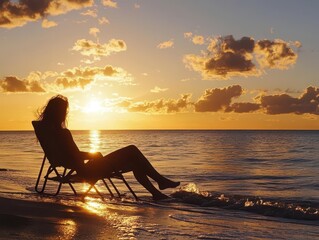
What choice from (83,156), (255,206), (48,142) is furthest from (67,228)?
(255,206)

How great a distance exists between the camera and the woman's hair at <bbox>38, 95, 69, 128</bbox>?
905cm

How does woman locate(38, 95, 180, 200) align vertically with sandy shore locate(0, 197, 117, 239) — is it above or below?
above

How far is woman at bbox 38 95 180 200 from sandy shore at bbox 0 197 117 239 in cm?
140

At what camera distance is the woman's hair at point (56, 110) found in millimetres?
9047

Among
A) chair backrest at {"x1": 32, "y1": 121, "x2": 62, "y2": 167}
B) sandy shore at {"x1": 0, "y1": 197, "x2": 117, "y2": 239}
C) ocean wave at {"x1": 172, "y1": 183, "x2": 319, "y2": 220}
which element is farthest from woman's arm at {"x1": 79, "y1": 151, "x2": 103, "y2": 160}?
ocean wave at {"x1": 172, "y1": 183, "x2": 319, "y2": 220}

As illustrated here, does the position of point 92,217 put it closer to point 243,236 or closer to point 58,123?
point 243,236

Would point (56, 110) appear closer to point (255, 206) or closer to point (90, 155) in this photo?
point (90, 155)

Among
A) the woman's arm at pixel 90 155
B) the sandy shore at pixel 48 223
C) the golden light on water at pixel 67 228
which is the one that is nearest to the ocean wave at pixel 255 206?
the woman's arm at pixel 90 155

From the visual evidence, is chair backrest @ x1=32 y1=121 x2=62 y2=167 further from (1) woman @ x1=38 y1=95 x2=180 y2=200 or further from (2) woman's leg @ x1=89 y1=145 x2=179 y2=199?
(2) woman's leg @ x1=89 y1=145 x2=179 y2=199

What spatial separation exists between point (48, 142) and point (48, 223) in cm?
343

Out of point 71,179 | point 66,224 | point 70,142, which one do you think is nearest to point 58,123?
point 70,142

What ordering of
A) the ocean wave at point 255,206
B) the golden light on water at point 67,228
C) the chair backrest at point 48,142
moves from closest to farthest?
1. the golden light on water at point 67,228
2. the ocean wave at point 255,206
3. the chair backrest at point 48,142

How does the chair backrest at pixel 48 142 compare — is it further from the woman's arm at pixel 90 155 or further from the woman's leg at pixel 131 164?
the woman's leg at pixel 131 164

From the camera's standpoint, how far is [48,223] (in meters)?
5.70
